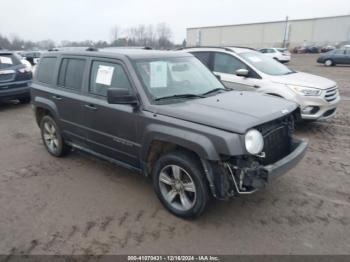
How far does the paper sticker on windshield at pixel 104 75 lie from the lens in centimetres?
405

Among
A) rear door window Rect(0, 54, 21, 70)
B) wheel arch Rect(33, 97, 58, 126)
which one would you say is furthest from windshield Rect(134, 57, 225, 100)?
rear door window Rect(0, 54, 21, 70)

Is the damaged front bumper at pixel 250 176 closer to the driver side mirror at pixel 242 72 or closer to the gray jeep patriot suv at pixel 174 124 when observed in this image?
the gray jeep patriot suv at pixel 174 124

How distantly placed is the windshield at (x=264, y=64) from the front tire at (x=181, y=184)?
4.21 meters

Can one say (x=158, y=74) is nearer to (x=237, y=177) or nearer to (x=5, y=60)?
(x=237, y=177)

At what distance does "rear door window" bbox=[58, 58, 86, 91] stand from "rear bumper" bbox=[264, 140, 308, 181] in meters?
2.90

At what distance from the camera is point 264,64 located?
7.11 metres

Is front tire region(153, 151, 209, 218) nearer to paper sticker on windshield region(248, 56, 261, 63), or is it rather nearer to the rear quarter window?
the rear quarter window

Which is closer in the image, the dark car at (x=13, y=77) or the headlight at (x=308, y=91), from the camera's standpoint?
the headlight at (x=308, y=91)

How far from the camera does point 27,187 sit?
436 cm

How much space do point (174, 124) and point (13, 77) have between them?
783cm

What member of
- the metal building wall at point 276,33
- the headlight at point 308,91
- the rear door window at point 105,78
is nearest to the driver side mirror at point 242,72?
the headlight at point 308,91

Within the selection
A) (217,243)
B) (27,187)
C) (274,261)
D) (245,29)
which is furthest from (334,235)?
(245,29)

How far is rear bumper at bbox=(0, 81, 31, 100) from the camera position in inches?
354

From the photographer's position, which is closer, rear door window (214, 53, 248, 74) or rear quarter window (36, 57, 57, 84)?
rear quarter window (36, 57, 57, 84)
